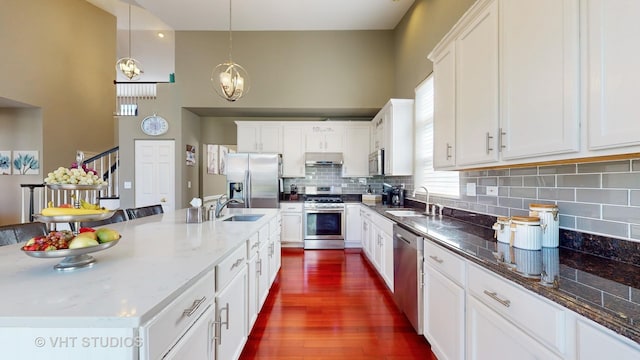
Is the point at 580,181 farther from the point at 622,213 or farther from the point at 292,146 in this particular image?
the point at 292,146

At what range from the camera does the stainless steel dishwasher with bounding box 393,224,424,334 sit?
2051 millimetres

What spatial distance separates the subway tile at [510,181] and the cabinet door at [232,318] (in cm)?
199

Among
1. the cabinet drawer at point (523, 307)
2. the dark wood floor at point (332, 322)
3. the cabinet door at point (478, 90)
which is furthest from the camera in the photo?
the dark wood floor at point (332, 322)

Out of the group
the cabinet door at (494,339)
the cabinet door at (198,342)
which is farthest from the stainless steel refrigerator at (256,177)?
the cabinet door at (494,339)

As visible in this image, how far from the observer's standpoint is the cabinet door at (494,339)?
3.34 ft

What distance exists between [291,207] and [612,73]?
439cm

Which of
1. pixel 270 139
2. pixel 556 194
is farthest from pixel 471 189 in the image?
pixel 270 139

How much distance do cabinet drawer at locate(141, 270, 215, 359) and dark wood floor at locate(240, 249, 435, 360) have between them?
108cm

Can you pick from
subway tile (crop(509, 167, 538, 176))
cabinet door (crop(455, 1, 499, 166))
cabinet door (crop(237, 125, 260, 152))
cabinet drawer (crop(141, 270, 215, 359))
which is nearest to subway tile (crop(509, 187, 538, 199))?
subway tile (crop(509, 167, 538, 176))

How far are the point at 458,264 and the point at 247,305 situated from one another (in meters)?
1.42

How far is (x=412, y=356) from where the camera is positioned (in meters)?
1.96

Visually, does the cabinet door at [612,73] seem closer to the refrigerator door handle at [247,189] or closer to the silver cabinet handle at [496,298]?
the silver cabinet handle at [496,298]

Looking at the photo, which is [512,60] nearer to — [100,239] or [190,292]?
[190,292]

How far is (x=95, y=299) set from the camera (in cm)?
83
